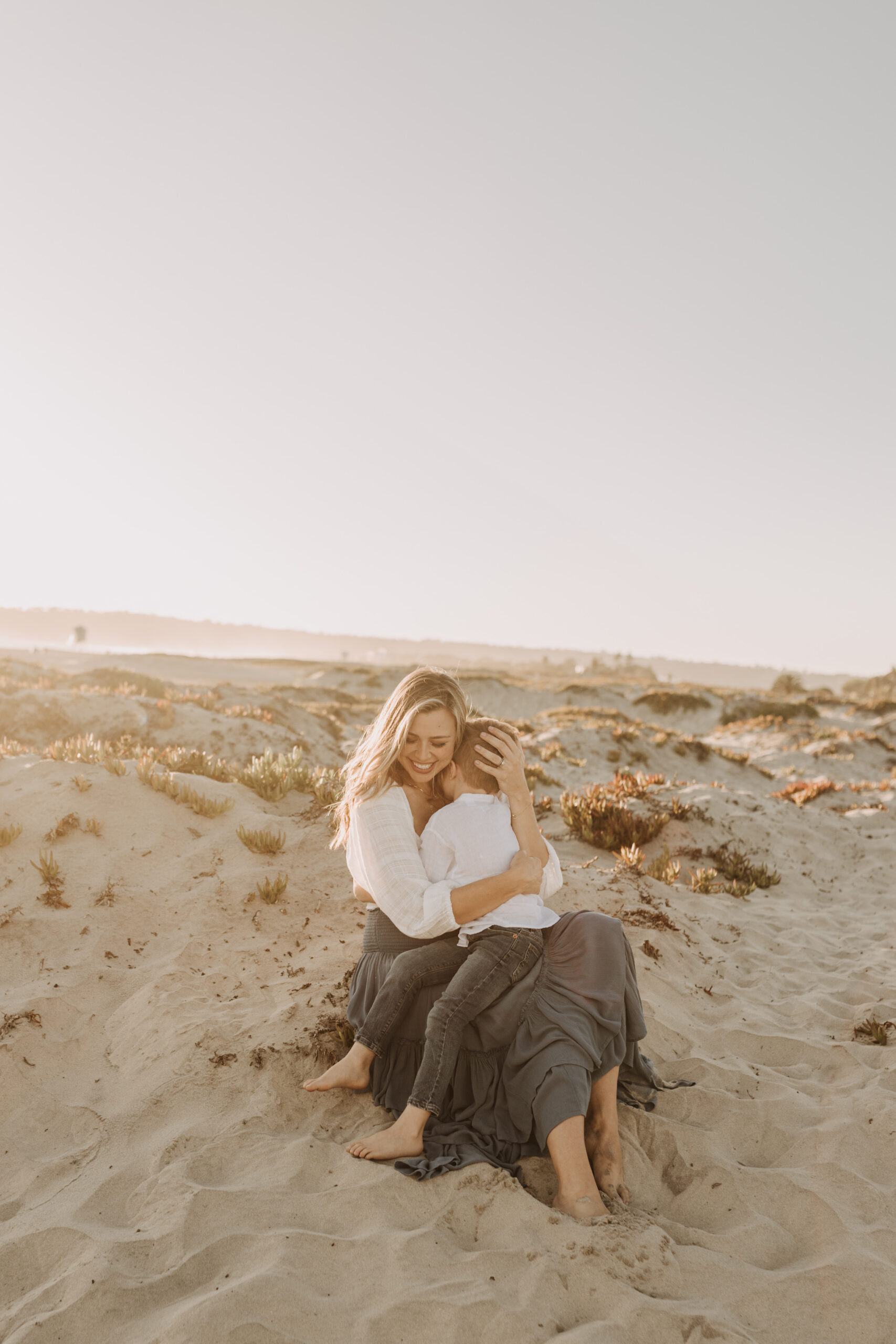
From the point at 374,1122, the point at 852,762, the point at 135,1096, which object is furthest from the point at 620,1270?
the point at 852,762

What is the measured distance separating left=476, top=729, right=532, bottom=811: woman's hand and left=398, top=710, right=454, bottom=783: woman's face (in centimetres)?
18

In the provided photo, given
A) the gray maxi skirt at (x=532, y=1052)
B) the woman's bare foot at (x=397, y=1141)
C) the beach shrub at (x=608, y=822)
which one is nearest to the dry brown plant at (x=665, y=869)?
the beach shrub at (x=608, y=822)

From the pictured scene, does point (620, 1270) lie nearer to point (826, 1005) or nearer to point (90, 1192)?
point (90, 1192)

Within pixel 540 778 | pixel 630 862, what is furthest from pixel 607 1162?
pixel 540 778

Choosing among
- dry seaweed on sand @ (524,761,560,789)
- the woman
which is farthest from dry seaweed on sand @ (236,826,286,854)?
dry seaweed on sand @ (524,761,560,789)

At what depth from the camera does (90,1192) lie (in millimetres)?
3104

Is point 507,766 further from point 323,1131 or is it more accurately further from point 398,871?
point 323,1131

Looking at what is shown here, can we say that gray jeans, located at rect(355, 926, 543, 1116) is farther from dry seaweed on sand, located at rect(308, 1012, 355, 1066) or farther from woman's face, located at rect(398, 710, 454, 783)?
woman's face, located at rect(398, 710, 454, 783)

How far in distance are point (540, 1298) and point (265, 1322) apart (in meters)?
0.90

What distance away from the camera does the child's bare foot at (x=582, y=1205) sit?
291cm

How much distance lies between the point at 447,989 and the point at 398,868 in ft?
1.86

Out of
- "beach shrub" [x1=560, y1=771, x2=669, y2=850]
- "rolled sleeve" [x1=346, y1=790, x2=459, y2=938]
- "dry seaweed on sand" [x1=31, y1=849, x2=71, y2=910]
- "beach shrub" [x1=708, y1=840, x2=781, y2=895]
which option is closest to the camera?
"rolled sleeve" [x1=346, y1=790, x2=459, y2=938]

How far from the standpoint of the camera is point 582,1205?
2930 mm

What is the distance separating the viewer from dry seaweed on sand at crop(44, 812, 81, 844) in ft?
20.7
